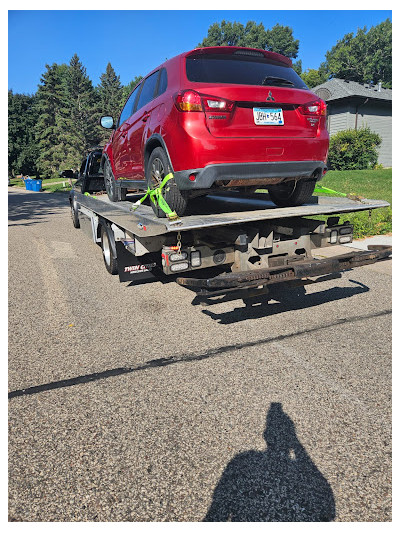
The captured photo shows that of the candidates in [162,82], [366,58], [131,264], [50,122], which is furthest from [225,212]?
[366,58]

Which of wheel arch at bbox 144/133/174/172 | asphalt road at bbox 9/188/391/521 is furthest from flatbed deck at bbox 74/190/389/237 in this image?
asphalt road at bbox 9/188/391/521

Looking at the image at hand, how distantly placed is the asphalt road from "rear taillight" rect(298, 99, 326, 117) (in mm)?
2308

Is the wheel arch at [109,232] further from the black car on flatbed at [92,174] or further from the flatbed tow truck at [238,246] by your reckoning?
the black car on flatbed at [92,174]

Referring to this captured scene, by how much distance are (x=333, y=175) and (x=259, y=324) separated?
1672cm

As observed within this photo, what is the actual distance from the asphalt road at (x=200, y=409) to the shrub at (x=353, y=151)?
19862mm

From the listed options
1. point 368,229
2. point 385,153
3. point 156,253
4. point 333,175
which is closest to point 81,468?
point 156,253

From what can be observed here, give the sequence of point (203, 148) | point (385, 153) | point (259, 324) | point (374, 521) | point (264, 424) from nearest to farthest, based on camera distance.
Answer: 1. point (374, 521)
2. point (264, 424)
3. point (203, 148)
4. point (259, 324)
5. point (385, 153)

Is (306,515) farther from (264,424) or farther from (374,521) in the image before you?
(264,424)

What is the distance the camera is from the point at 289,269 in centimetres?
408

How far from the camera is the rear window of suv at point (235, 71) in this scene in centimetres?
399

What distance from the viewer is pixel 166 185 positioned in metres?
4.17

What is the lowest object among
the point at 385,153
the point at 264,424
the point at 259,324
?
the point at 264,424

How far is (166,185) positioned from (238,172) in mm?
810

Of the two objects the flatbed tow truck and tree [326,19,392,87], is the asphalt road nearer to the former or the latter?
the flatbed tow truck
